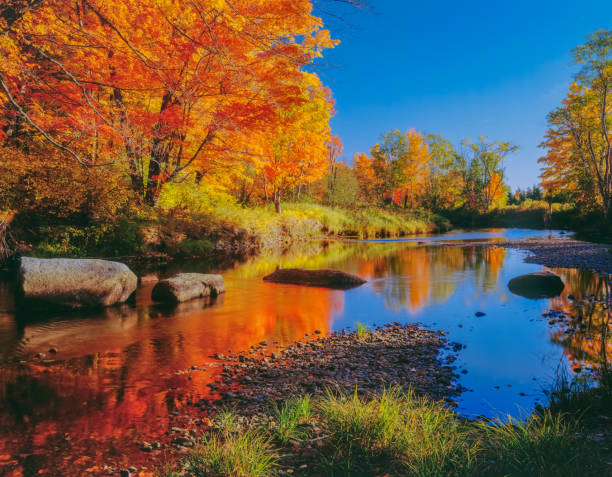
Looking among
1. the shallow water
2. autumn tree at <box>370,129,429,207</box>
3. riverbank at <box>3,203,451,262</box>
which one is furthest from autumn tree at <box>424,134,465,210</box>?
the shallow water

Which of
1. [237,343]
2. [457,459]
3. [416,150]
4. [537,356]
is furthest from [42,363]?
[416,150]

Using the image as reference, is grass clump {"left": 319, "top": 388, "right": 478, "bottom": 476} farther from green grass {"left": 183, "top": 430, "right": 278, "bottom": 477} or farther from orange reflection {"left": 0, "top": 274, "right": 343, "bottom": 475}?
orange reflection {"left": 0, "top": 274, "right": 343, "bottom": 475}

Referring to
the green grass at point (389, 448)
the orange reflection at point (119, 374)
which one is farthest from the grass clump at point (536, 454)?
the orange reflection at point (119, 374)

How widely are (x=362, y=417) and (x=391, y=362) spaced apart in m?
2.47

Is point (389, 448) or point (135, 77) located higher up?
point (135, 77)

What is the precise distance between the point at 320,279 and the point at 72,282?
6.93m

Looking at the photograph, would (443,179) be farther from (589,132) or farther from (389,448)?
(389,448)

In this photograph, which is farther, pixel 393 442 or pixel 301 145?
pixel 301 145

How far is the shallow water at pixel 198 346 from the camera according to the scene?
3932 millimetres

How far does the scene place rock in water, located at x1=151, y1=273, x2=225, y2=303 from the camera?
9727 millimetres

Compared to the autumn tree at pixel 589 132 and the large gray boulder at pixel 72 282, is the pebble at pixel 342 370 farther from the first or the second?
the autumn tree at pixel 589 132

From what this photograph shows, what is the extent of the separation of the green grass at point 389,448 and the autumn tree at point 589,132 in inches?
1183

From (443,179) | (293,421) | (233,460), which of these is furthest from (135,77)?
(443,179)

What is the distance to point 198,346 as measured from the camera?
6.53 meters
